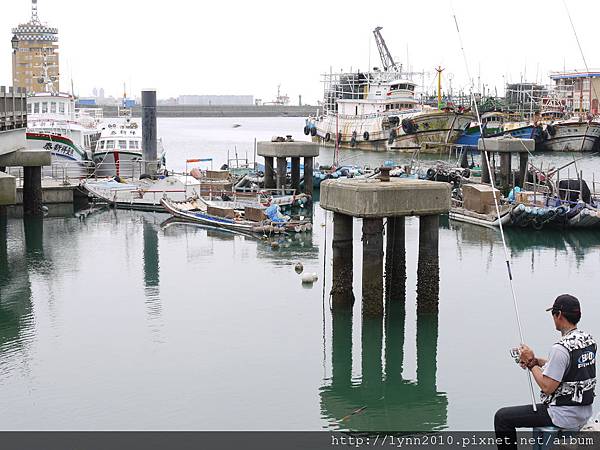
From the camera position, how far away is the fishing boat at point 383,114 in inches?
3295

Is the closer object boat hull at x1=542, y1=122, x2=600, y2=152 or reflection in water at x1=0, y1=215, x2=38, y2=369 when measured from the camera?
reflection in water at x1=0, y1=215, x2=38, y2=369

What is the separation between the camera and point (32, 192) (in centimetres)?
3844

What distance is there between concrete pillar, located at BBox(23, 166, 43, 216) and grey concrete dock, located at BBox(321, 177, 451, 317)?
21.2 meters

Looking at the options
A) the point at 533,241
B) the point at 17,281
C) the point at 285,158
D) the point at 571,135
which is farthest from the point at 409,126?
the point at 17,281

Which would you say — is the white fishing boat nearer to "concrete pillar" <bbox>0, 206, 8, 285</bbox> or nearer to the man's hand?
"concrete pillar" <bbox>0, 206, 8, 285</bbox>

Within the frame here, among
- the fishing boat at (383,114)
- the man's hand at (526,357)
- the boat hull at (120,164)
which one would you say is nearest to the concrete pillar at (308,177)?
the boat hull at (120,164)

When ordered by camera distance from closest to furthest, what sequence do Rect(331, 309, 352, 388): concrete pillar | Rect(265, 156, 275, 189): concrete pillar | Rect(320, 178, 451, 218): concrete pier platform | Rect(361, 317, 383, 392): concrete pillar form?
Rect(361, 317, 383, 392): concrete pillar < Rect(331, 309, 352, 388): concrete pillar < Rect(320, 178, 451, 218): concrete pier platform < Rect(265, 156, 275, 189): concrete pillar

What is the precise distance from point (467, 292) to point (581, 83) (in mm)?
92952

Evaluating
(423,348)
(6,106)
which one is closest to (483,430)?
(423,348)

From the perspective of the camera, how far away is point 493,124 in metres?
87.7

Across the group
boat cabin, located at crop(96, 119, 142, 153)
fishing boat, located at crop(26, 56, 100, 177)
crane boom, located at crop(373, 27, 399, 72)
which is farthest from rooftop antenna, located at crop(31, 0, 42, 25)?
boat cabin, located at crop(96, 119, 142, 153)

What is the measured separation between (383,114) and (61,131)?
4528 cm

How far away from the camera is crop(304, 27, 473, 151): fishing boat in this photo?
83.7 m

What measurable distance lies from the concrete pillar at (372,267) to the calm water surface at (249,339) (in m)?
0.41
